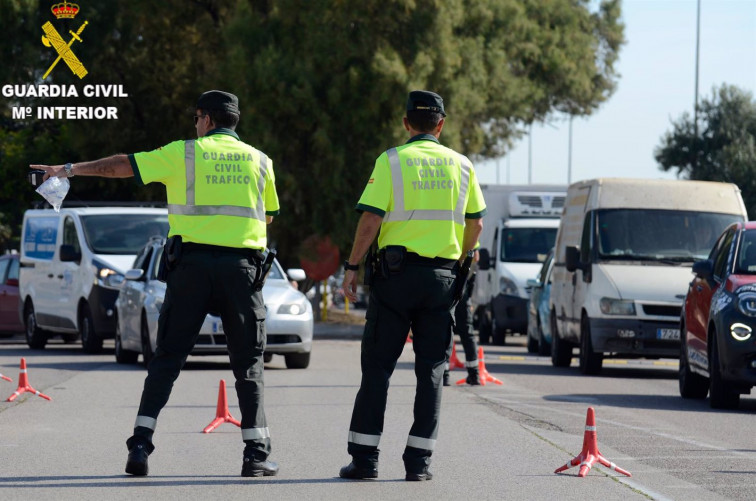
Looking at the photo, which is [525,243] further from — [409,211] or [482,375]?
[409,211]

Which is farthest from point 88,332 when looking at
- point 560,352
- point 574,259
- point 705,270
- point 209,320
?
point 705,270

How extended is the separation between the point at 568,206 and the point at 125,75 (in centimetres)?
1827

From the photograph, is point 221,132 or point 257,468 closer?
point 257,468

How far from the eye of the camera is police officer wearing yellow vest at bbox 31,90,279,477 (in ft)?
27.1

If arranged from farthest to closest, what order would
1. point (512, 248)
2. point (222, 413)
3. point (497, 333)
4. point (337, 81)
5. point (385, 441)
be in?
1. point (337, 81)
2. point (512, 248)
3. point (497, 333)
4. point (222, 413)
5. point (385, 441)

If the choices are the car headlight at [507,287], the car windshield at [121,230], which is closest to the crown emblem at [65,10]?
the car headlight at [507,287]

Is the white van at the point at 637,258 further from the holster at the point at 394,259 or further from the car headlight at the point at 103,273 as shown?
the holster at the point at 394,259

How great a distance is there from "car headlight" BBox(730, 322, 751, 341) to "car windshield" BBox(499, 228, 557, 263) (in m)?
15.1

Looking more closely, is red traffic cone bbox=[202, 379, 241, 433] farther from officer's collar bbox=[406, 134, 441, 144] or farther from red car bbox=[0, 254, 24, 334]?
red car bbox=[0, 254, 24, 334]

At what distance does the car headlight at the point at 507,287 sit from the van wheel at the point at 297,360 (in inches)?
390

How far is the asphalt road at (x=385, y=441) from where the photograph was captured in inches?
321

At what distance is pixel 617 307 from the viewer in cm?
1841

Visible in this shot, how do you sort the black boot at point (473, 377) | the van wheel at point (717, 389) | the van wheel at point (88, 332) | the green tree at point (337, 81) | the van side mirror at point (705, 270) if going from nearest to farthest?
the van wheel at point (717, 389), the van side mirror at point (705, 270), the black boot at point (473, 377), the van wheel at point (88, 332), the green tree at point (337, 81)

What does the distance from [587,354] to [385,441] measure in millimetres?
8653
